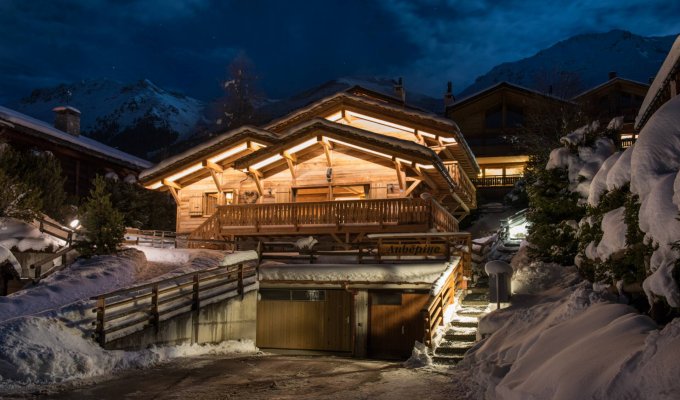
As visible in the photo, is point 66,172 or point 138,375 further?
point 66,172

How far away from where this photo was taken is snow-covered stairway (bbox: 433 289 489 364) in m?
14.0

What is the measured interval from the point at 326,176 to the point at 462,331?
37.6 ft

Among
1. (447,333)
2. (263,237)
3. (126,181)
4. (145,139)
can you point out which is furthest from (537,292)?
(145,139)

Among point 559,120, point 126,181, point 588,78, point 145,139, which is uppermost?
point 588,78

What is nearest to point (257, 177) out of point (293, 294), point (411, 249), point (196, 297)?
point (293, 294)

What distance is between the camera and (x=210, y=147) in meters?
25.6

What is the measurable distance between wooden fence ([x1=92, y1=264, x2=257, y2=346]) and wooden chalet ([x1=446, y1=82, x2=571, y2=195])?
29.9m

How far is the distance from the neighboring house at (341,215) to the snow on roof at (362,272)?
0.03 meters

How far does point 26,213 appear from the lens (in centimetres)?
2317

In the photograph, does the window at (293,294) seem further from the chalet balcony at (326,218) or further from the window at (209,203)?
the window at (209,203)

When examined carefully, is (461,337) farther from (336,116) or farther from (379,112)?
(336,116)

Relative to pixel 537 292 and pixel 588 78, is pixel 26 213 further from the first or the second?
pixel 588 78

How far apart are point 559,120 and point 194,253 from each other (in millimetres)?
25954

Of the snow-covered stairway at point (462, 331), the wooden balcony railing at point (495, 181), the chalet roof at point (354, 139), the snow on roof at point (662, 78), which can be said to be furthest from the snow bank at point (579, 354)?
the wooden balcony railing at point (495, 181)
